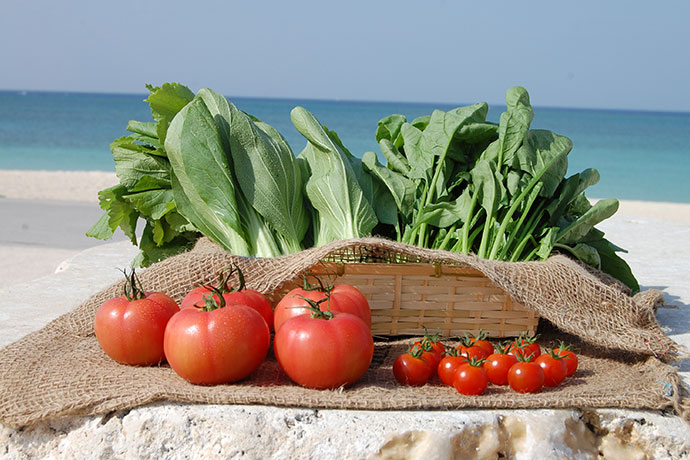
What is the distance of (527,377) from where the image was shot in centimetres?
222

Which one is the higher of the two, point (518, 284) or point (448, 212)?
point (448, 212)

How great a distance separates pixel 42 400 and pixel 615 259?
2.59 meters

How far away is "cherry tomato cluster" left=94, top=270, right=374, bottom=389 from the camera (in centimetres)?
216

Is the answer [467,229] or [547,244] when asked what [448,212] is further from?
[547,244]

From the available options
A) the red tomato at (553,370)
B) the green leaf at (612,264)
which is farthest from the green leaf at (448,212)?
the red tomato at (553,370)

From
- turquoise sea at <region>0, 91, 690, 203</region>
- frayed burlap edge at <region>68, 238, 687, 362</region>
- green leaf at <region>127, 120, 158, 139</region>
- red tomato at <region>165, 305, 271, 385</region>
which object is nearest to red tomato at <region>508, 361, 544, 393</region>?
frayed burlap edge at <region>68, 238, 687, 362</region>

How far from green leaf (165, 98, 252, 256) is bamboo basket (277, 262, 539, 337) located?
20.9 inches

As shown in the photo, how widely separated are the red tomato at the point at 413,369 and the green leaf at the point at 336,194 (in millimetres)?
890

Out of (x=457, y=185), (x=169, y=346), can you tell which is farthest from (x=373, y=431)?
(x=457, y=185)

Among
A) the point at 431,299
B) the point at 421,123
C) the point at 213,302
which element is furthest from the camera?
the point at 421,123

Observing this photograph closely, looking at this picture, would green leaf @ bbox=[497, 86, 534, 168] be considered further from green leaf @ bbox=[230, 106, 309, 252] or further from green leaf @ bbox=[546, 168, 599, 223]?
green leaf @ bbox=[230, 106, 309, 252]

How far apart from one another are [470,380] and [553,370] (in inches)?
12.6

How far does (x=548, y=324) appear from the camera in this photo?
310cm

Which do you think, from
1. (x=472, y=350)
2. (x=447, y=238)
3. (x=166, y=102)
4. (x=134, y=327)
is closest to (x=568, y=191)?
(x=447, y=238)
